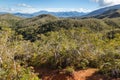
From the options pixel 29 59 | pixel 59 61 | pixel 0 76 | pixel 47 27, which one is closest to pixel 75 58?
pixel 59 61

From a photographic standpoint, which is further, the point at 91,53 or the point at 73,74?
the point at 91,53

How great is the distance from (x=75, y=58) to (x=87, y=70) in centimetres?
158

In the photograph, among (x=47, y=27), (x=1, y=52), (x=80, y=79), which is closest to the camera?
(x=1, y=52)

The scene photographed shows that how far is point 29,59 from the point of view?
2564cm

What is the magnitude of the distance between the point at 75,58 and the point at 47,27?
13351cm

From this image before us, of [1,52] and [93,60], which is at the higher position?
[1,52]

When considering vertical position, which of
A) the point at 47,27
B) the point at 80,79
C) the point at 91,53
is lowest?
the point at 47,27

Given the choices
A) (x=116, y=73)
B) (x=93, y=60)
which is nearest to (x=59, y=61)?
(x=93, y=60)

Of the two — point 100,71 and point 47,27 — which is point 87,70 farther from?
point 47,27

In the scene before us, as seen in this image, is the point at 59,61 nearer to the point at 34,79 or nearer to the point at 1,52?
the point at 1,52

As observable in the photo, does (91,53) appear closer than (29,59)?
Yes

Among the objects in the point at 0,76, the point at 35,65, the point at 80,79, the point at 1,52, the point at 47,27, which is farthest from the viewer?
the point at 47,27

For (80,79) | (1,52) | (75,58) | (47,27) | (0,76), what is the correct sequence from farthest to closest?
(47,27)
(75,58)
(80,79)
(1,52)
(0,76)

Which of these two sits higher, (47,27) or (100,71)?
(100,71)
